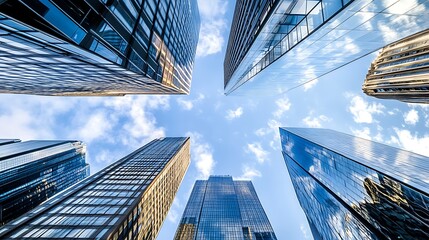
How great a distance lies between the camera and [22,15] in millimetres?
7523

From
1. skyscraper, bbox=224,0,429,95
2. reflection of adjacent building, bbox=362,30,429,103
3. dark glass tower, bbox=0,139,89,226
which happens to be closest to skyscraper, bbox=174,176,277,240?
reflection of adjacent building, bbox=362,30,429,103

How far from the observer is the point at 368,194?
1439 inches

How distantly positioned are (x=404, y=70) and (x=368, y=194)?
5234 cm

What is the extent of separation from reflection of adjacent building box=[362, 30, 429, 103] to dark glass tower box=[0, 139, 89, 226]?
14719 cm

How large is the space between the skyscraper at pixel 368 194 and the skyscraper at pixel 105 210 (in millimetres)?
42128

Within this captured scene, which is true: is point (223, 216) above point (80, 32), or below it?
below

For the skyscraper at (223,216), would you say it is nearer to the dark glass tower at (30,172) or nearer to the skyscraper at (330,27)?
the dark glass tower at (30,172)

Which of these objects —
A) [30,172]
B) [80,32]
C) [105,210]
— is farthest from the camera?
[30,172]

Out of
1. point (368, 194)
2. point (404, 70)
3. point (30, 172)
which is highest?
point (404, 70)

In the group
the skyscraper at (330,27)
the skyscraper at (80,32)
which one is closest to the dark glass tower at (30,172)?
the skyscraper at (80,32)

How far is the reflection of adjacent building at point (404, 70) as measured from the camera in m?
57.3

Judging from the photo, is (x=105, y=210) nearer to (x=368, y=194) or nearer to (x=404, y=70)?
(x=368, y=194)

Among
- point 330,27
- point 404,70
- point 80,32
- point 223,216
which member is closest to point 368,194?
point 330,27

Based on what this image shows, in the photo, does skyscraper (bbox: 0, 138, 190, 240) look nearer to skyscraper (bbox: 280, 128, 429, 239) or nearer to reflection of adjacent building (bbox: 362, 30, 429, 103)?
skyscraper (bbox: 280, 128, 429, 239)
